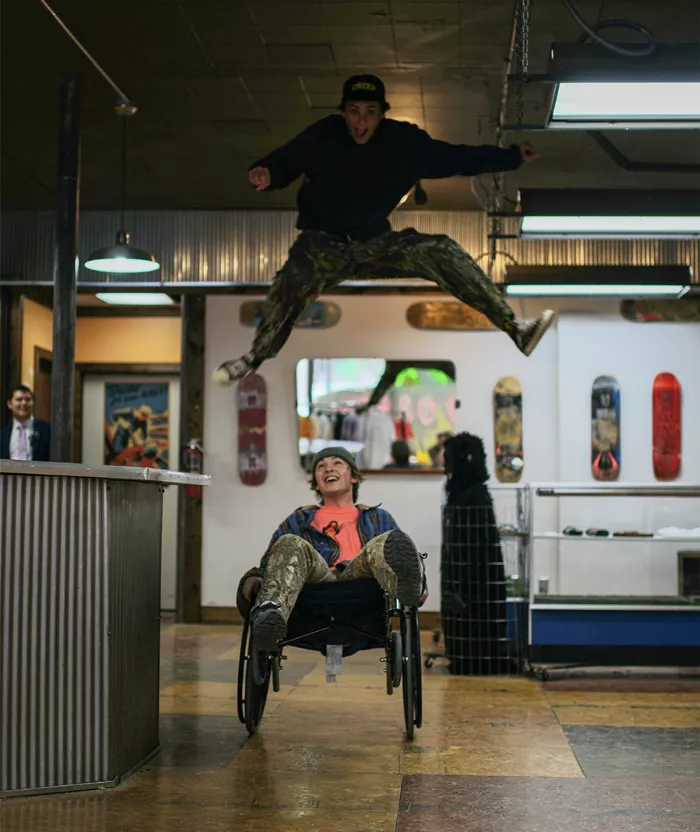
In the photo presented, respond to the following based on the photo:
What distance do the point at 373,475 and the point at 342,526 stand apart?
3.94 meters

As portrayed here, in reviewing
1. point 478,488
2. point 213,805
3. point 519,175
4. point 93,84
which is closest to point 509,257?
point 519,175

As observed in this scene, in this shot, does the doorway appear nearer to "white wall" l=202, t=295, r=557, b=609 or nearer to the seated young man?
"white wall" l=202, t=295, r=557, b=609

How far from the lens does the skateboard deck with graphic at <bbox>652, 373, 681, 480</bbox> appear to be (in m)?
9.09

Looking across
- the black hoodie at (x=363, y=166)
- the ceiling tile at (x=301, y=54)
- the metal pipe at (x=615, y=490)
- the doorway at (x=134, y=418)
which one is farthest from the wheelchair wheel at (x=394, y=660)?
the doorway at (x=134, y=418)

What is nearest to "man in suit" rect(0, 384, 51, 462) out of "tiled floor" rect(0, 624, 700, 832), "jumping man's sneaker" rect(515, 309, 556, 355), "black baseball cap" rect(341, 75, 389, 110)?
"tiled floor" rect(0, 624, 700, 832)

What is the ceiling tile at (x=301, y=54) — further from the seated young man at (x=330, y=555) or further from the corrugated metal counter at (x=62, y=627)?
the corrugated metal counter at (x=62, y=627)

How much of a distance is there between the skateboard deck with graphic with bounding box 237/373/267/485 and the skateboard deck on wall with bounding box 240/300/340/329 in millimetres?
512

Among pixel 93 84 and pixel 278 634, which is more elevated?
pixel 93 84

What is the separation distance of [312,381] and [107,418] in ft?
8.37

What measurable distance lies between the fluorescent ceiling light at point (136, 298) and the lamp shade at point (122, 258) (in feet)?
5.87

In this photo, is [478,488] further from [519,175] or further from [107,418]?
[107,418]

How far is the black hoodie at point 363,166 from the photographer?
4.49 m

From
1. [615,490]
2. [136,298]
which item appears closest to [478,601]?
[615,490]

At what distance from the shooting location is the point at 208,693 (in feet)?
19.9
